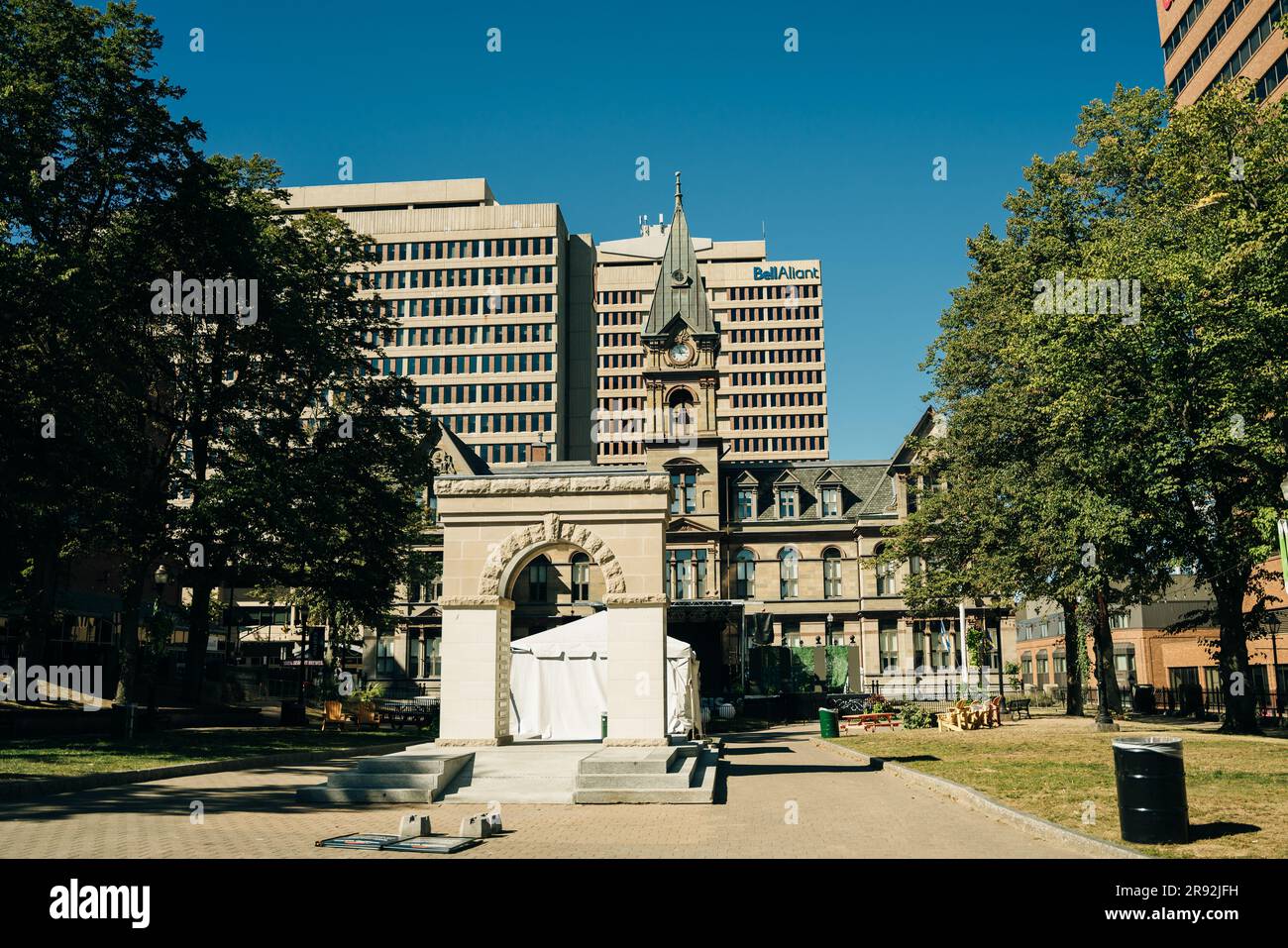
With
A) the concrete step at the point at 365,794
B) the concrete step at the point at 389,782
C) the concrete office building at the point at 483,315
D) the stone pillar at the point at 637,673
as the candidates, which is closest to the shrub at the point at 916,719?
the stone pillar at the point at 637,673

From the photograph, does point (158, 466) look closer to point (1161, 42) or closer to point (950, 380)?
point (950, 380)

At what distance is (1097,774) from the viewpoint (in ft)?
62.5

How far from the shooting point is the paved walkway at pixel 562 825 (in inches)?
457

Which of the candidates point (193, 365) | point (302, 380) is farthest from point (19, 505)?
point (302, 380)

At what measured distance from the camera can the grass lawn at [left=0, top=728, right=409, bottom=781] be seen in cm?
1989

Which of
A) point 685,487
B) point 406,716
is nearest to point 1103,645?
point 406,716

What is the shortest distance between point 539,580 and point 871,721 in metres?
28.9

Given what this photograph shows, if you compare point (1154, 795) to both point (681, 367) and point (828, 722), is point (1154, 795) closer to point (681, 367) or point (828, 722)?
point (828, 722)

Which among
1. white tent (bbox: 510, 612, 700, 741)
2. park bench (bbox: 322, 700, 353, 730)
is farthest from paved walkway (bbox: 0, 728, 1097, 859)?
park bench (bbox: 322, 700, 353, 730)

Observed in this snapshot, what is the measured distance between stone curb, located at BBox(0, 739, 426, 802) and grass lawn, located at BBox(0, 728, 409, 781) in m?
0.36

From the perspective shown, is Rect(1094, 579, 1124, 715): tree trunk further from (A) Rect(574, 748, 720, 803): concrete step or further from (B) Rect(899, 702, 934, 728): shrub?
(A) Rect(574, 748, 720, 803): concrete step

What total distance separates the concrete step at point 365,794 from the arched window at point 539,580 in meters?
44.1

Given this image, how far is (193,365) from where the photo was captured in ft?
107

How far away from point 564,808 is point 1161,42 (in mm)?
73015
